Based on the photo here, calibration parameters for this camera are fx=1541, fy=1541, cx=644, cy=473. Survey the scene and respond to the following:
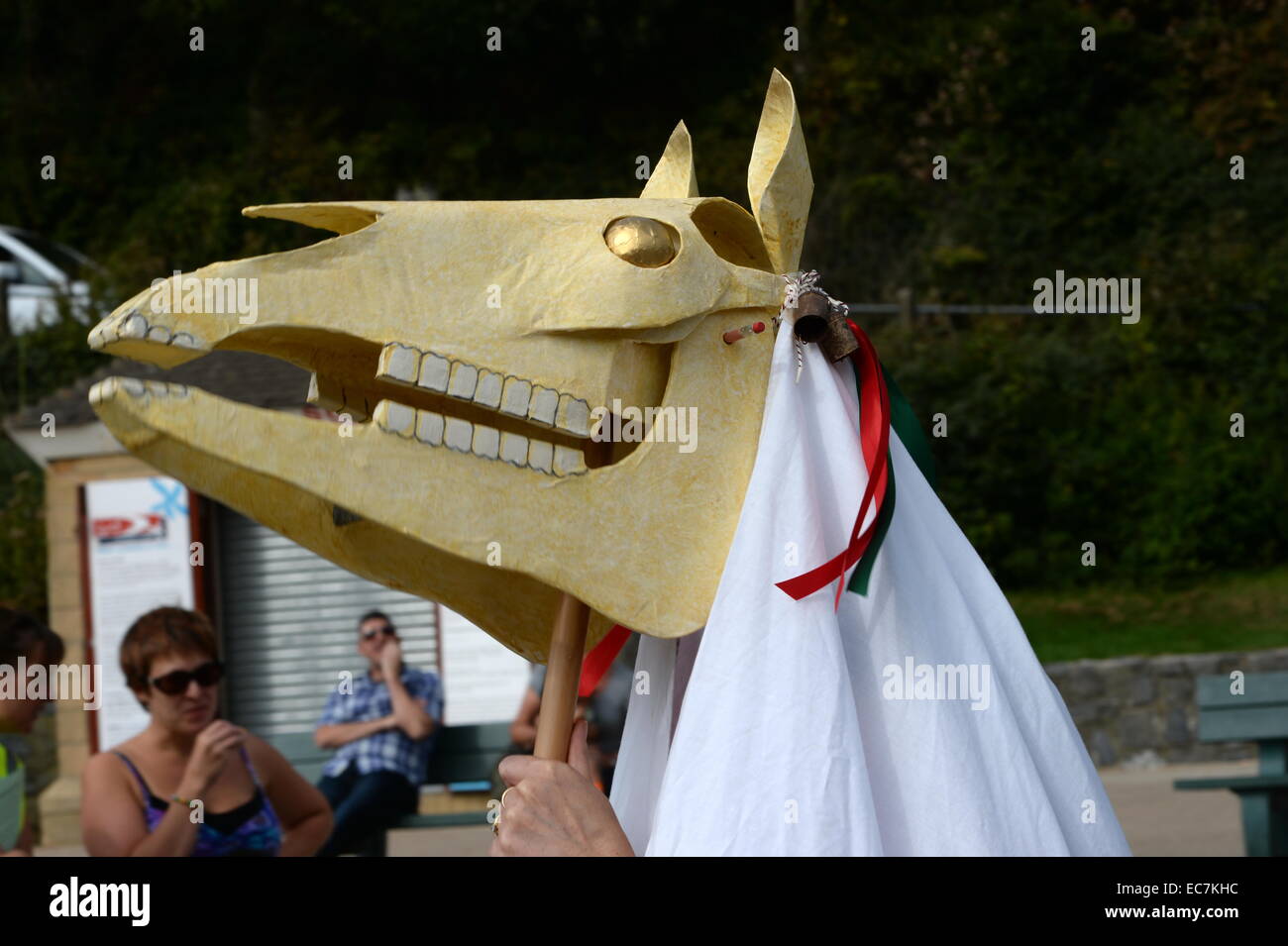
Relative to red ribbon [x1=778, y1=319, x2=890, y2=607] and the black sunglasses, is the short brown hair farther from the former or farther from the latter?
red ribbon [x1=778, y1=319, x2=890, y2=607]

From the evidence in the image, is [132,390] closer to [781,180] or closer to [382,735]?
[781,180]

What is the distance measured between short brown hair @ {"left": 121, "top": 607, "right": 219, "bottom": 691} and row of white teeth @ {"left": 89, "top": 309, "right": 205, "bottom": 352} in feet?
12.0

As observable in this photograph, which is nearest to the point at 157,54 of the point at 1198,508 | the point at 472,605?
the point at 1198,508

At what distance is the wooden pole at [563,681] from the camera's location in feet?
5.97

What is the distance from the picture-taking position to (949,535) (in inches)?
74.5

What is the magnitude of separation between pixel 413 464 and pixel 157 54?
18.6 metres

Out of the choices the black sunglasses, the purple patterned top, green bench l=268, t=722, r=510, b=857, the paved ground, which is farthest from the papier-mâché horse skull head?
green bench l=268, t=722, r=510, b=857

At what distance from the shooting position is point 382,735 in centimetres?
677

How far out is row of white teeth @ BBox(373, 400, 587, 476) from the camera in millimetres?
1632

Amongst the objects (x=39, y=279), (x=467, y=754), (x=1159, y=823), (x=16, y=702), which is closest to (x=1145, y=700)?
(x=1159, y=823)

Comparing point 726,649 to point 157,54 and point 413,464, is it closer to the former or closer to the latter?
point 413,464

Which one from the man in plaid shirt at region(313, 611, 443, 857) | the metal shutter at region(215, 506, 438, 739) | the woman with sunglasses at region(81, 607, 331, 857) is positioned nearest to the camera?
the woman with sunglasses at region(81, 607, 331, 857)

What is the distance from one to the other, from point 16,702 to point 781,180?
3.53 metres

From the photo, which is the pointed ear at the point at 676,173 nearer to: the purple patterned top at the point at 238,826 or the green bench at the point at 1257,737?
the purple patterned top at the point at 238,826
